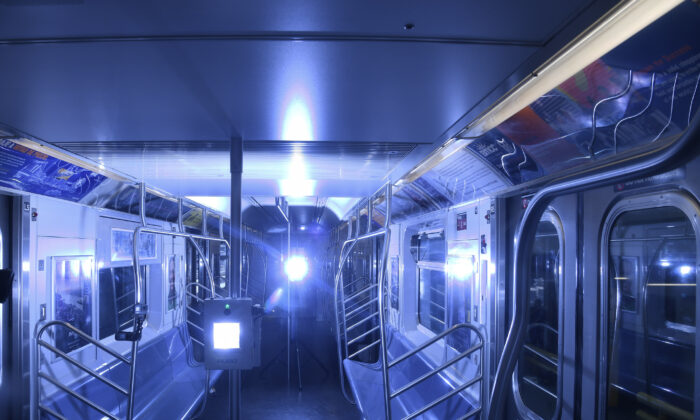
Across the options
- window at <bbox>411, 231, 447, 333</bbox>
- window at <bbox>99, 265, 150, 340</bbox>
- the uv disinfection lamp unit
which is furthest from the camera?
window at <bbox>411, 231, 447, 333</bbox>

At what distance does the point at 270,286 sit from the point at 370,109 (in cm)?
1700

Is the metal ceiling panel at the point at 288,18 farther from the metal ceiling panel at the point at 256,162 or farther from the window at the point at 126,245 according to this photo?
the window at the point at 126,245

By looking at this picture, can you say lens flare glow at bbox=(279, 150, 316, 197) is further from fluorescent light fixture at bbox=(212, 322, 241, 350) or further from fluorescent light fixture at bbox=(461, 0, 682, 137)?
fluorescent light fixture at bbox=(461, 0, 682, 137)

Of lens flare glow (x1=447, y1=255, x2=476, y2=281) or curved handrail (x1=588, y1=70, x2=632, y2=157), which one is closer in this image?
curved handrail (x1=588, y1=70, x2=632, y2=157)

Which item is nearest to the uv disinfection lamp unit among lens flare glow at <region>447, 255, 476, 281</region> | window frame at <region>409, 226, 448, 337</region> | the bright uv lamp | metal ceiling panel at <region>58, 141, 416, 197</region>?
metal ceiling panel at <region>58, 141, 416, 197</region>

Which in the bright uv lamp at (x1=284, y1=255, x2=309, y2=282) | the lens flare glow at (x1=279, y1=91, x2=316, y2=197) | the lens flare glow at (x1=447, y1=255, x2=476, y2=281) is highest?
the lens flare glow at (x1=279, y1=91, x2=316, y2=197)

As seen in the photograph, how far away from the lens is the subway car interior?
1.49 meters

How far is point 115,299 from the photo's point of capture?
599 centimetres

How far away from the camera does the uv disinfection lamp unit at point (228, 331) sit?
3.27m

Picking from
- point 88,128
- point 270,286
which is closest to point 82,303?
point 88,128

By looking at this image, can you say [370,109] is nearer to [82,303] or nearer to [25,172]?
[25,172]

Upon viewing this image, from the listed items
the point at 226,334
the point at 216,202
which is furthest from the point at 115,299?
the point at 216,202

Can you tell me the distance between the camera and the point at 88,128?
118 inches

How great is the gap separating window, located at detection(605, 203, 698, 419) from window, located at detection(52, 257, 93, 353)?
4.87 metres
